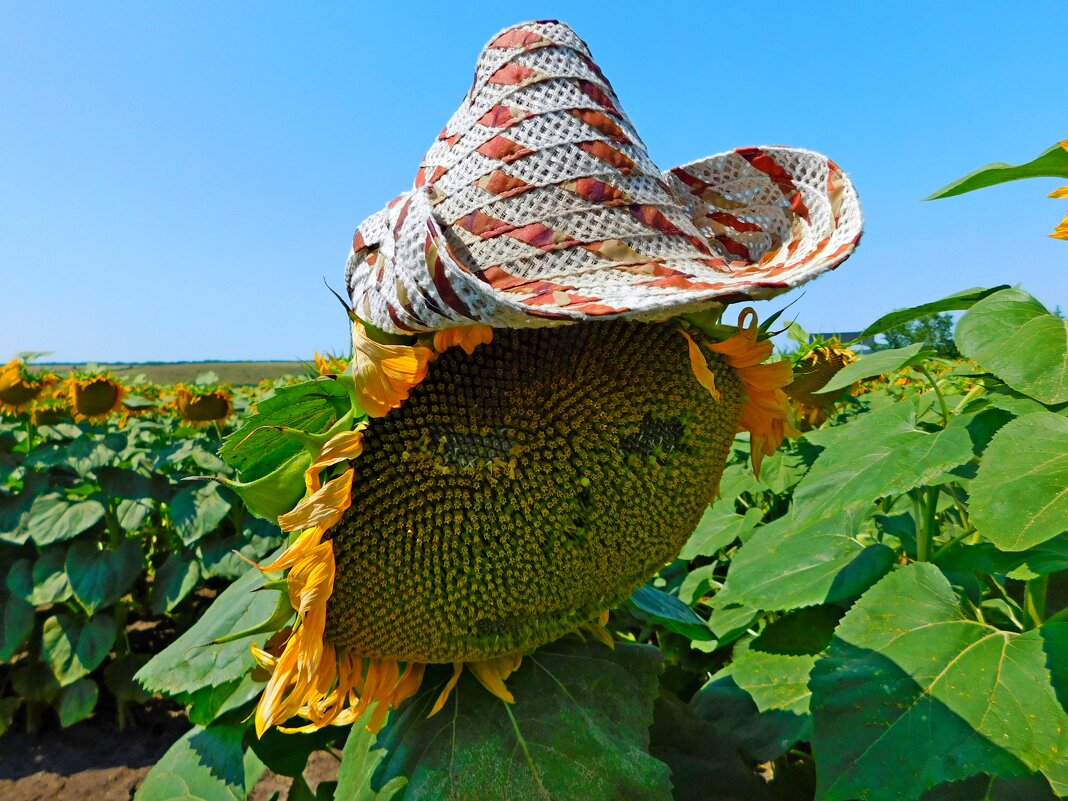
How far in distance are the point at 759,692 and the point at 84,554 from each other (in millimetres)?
4628

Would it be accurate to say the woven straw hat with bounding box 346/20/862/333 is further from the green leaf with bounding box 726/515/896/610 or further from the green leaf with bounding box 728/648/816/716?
the green leaf with bounding box 728/648/816/716

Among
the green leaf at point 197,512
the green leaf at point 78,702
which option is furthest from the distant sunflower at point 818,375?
the green leaf at point 78,702

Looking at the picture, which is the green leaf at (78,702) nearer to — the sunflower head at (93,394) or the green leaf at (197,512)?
the green leaf at (197,512)

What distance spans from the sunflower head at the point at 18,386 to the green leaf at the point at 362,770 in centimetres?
538

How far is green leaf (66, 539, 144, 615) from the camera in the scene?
452 cm

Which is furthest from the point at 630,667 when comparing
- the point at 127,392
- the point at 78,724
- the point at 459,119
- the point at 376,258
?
the point at 127,392

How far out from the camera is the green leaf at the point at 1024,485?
1159mm

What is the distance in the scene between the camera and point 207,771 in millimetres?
1450

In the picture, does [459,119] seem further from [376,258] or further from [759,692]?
[759,692]

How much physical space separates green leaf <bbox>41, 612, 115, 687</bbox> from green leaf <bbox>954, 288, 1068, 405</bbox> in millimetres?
5004

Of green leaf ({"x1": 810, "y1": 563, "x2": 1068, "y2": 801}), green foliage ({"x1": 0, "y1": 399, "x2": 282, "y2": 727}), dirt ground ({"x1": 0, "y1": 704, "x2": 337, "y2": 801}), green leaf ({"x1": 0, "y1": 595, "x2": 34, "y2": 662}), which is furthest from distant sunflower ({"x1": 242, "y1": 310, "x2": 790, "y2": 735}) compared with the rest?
green leaf ({"x1": 0, "y1": 595, "x2": 34, "y2": 662})

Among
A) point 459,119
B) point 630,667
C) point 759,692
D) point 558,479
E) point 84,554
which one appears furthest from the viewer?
point 84,554

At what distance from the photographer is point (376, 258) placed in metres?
0.95

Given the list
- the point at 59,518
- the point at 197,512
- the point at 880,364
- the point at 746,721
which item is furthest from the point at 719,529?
the point at 59,518
